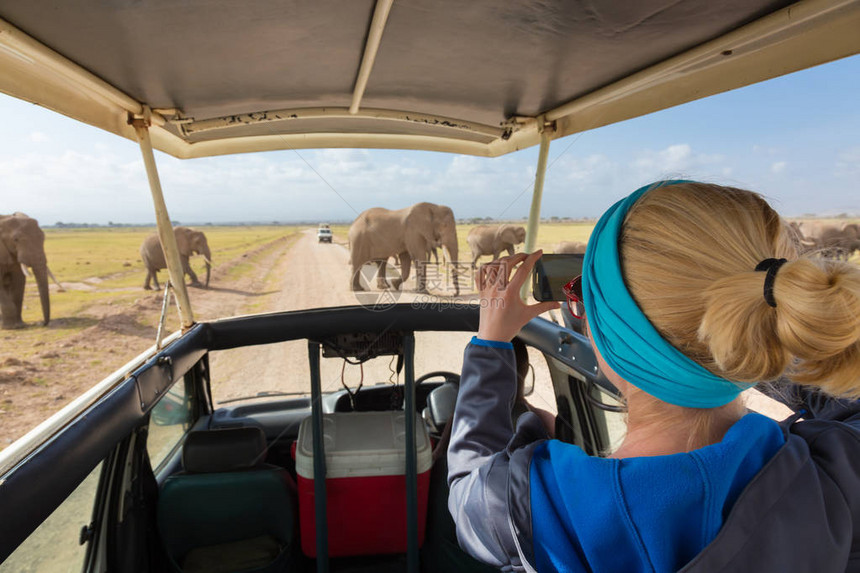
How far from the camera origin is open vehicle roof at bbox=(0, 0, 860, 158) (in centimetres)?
120

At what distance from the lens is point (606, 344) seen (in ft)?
2.44

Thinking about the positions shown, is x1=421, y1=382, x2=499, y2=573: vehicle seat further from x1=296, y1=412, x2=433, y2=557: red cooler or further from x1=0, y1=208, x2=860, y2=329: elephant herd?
x1=0, y1=208, x2=860, y2=329: elephant herd

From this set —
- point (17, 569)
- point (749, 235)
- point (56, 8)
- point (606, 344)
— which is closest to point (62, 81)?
point (56, 8)

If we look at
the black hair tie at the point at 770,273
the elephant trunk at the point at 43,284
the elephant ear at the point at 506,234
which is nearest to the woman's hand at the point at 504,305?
the black hair tie at the point at 770,273

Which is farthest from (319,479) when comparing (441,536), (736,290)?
(736,290)

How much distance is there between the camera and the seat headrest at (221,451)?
1.75 m

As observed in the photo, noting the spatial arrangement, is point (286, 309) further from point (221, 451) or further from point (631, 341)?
point (631, 341)

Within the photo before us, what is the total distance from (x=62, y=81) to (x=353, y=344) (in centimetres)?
141

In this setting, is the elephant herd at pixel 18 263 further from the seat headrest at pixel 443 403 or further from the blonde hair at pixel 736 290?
the blonde hair at pixel 736 290

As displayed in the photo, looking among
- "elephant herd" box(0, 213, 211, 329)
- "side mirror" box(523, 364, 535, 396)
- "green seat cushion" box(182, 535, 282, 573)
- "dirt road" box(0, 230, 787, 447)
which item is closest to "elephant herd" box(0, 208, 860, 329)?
"dirt road" box(0, 230, 787, 447)

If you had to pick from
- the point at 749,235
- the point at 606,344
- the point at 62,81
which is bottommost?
the point at 606,344

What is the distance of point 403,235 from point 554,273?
108 inches

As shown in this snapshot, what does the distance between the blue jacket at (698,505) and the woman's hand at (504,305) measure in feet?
0.86

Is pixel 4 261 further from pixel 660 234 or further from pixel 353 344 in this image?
pixel 660 234
